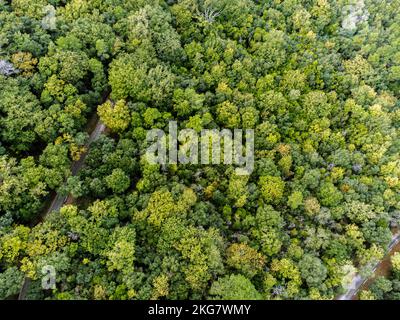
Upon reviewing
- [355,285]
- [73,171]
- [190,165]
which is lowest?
[355,285]

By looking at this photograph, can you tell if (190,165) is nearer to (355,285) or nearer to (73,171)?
(73,171)

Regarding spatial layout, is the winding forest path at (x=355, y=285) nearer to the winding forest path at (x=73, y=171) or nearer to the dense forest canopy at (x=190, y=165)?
the dense forest canopy at (x=190, y=165)

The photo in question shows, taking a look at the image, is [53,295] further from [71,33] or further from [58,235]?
[71,33]

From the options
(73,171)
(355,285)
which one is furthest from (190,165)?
(355,285)

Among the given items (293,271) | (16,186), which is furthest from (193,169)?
(16,186)

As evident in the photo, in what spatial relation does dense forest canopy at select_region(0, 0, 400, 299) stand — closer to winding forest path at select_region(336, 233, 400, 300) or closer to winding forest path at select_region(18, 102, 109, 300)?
winding forest path at select_region(18, 102, 109, 300)

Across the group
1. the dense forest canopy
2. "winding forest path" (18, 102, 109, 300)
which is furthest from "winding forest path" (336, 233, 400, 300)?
"winding forest path" (18, 102, 109, 300)
